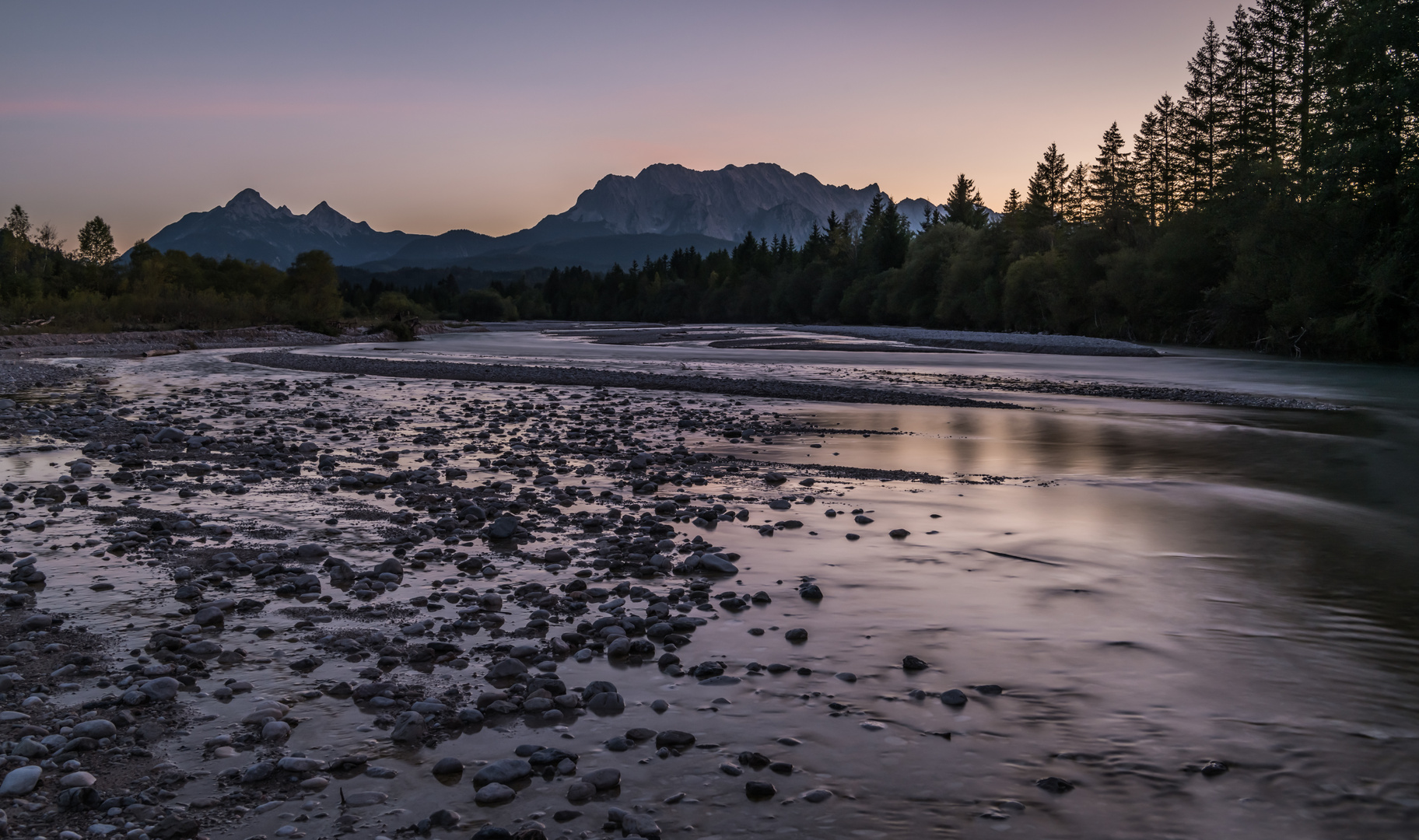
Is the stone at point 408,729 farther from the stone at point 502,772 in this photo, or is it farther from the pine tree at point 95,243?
the pine tree at point 95,243

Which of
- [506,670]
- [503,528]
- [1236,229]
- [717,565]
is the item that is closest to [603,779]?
[506,670]

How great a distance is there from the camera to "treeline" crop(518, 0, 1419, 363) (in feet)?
131

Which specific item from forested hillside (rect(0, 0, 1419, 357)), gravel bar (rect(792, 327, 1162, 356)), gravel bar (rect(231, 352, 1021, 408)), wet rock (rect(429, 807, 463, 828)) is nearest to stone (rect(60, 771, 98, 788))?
wet rock (rect(429, 807, 463, 828))

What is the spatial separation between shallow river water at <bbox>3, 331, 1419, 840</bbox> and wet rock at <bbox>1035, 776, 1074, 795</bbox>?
41mm

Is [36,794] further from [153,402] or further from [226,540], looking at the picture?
[153,402]

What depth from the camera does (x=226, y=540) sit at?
366 inches

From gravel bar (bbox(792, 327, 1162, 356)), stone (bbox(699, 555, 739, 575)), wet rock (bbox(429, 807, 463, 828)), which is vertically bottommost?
wet rock (bbox(429, 807, 463, 828))

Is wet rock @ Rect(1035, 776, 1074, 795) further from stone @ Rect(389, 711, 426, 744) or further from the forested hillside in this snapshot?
the forested hillside

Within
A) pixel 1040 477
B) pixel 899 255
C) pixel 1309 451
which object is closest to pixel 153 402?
pixel 1040 477

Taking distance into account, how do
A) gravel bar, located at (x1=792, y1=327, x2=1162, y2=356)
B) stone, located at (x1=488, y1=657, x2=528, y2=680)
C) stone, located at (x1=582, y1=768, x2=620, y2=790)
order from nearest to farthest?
1. stone, located at (x1=582, y1=768, x2=620, y2=790)
2. stone, located at (x1=488, y1=657, x2=528, y2=680)
3. gravel bar, located at (x1=792, y1=327, x2=1162, y2=356)

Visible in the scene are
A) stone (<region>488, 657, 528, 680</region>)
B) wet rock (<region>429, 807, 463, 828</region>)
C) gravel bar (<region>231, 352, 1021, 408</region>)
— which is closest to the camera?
wet rock (<region>429, 807, 463, 828</region>)

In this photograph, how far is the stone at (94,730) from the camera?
15.7 ft

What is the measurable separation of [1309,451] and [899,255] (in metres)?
119

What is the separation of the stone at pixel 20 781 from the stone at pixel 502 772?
2.11 meters
